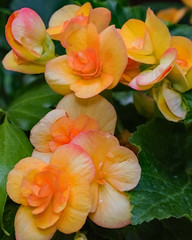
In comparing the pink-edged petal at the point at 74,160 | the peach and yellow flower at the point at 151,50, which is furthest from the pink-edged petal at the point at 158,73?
the pink-edged petal at the point at 74,160

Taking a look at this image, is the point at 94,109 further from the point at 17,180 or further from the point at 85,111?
the point at 17,180

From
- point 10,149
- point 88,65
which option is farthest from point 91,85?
point 10,149

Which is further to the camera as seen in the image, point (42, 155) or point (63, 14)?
point (63, 14)

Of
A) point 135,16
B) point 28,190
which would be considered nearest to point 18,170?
point 28,190

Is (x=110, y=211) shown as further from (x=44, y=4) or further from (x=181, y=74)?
(x=44, y=4)

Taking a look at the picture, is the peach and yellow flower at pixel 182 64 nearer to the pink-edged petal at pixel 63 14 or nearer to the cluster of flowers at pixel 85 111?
the cluster of flowers at pixel 85 111

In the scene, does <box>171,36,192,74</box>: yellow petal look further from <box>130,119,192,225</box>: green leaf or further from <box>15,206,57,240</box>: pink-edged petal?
<box>15,206,57,240</box>: pink-edged petal
